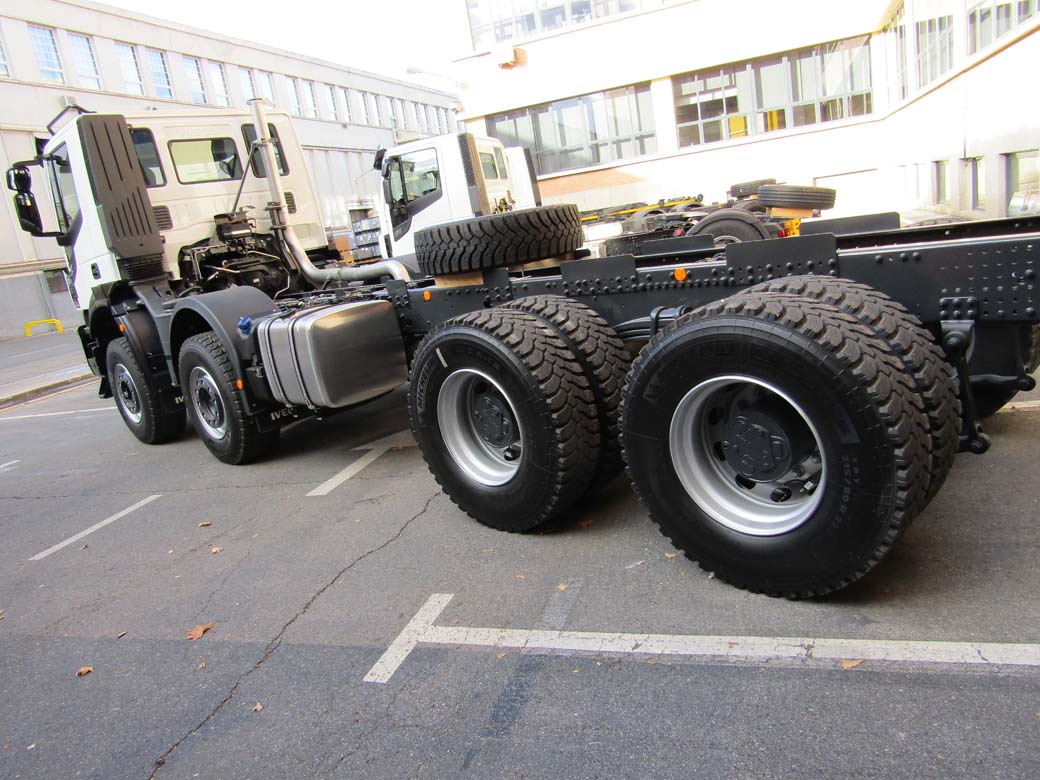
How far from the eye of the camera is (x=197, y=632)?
367 cm

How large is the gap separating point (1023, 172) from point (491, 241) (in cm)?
1117

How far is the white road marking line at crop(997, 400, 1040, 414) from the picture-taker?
197 inches

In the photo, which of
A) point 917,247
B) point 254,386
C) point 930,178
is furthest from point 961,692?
point 930,178

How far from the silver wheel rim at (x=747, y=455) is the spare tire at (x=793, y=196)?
8.03 m

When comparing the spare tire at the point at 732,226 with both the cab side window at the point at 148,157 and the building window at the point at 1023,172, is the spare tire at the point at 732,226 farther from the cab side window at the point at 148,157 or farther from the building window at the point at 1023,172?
the cab side window at the point at 148,157

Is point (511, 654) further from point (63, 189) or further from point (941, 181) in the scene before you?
point (941, 181)

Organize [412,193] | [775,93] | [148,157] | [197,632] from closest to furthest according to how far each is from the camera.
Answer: [197,632], [148,157], [412,193], [775,93]

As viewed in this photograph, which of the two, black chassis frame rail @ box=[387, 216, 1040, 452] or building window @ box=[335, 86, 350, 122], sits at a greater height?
building window @ box=[335, 86, 350, 122]

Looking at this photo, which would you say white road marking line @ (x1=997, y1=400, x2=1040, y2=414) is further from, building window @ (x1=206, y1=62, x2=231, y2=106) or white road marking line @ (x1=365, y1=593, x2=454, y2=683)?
building window @ (x1=206, y1=62, x2=231, y2=106)

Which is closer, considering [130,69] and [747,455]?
[747,455]

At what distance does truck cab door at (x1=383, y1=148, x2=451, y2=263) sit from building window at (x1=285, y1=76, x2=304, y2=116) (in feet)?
141

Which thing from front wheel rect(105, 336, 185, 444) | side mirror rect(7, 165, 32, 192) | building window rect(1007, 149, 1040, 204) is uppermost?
side mirror rect(7, 165, 32, 192)

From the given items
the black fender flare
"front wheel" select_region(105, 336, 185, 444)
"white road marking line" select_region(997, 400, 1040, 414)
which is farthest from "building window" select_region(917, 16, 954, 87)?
"front wheel" select_region(105, 336, 185, 444)

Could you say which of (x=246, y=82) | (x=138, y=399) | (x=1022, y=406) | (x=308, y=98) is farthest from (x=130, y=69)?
(x=1022, y=406)
